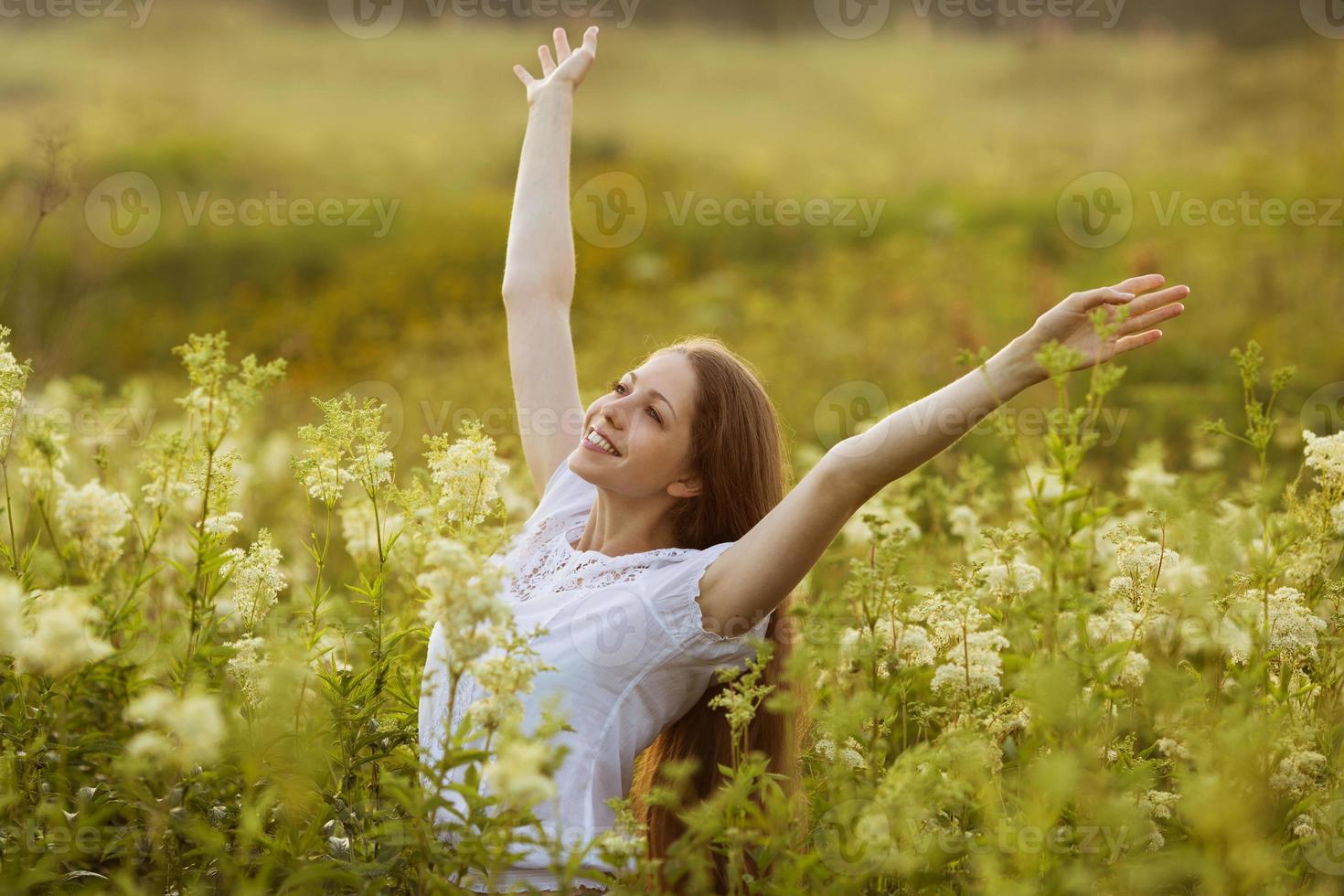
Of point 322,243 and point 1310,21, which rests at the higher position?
point 1310,21

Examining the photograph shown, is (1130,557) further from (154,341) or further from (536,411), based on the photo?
(154,341)

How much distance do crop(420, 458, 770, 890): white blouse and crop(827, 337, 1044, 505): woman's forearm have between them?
0.37 m

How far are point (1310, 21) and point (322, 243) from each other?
10418 mm

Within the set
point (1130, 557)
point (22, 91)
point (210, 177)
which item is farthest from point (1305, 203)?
point (22, 91)

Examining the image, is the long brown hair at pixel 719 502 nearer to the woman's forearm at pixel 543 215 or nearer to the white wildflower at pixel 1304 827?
the woman's forearm at pixel 543 215

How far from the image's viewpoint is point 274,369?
6.40ft

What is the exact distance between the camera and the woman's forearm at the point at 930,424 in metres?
2.05

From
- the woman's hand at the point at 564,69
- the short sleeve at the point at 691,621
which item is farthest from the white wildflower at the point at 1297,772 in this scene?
the woman's hand at the point at 564,69

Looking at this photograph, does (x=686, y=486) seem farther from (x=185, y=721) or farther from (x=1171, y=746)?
(x=185, y=721)

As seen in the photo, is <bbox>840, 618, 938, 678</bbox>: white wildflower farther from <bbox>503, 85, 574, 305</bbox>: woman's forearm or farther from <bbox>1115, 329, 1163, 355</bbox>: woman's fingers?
<bbox>503, 85, 574, 305</bbox>: woman's forearm

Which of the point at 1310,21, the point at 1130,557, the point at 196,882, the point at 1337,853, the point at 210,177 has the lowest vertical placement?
the point at 1337,853

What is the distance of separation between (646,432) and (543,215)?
0.85 m

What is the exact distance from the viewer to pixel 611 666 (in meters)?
2.32

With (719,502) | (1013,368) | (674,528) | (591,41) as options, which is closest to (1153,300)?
(1013,368)
